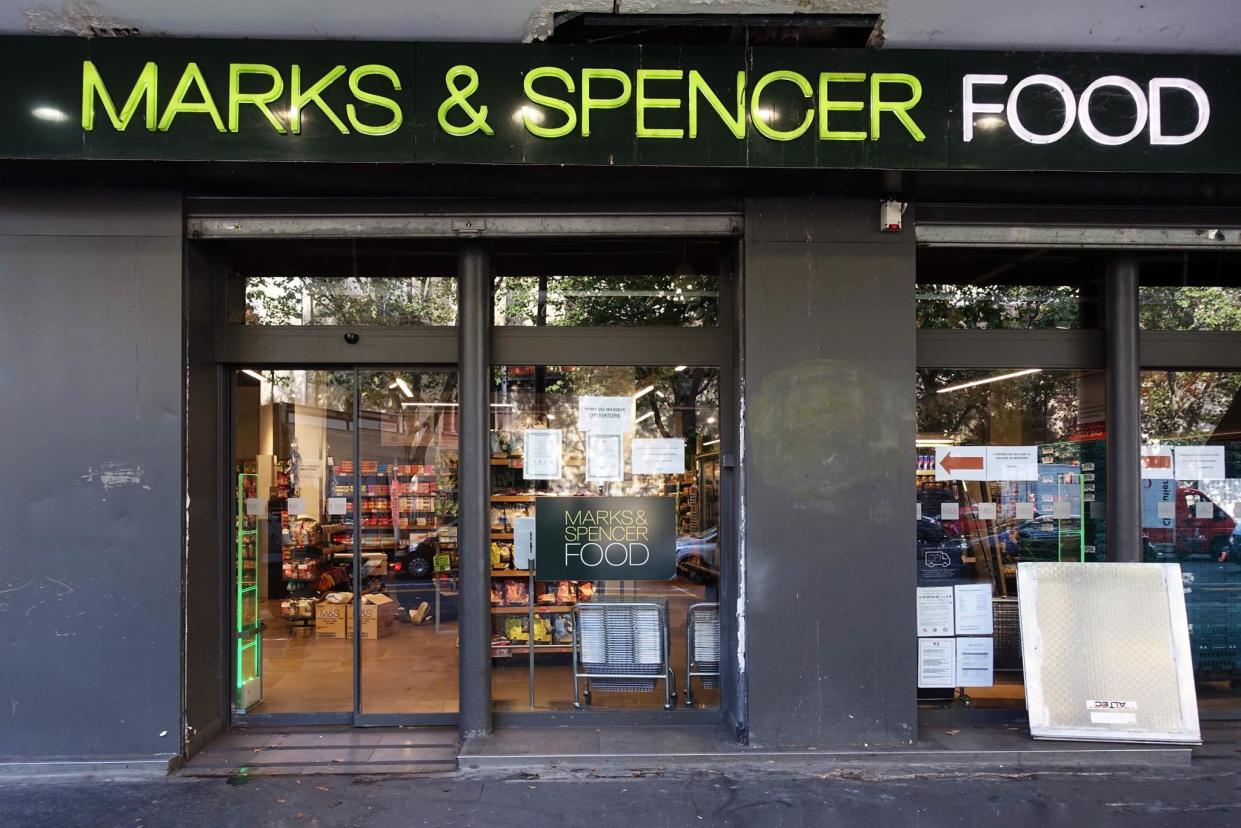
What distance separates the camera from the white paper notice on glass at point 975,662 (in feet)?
19.5

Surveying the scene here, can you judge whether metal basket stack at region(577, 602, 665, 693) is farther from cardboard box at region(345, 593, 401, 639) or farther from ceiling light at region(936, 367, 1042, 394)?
ceiling light at region(936, 367, 1042, 394)

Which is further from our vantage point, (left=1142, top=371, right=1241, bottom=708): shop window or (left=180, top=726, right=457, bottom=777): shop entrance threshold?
(left=1142, top=371, right=1241, bottom=708): shop window

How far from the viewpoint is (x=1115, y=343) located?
590cm

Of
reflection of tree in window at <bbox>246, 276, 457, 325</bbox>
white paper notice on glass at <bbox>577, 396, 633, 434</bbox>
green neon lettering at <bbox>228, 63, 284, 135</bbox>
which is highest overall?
green neon lettering at <bbox>228, 63, 284, 135</bbox>

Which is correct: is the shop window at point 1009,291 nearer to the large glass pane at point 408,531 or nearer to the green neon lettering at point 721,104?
the green neon lettering at point 721,104

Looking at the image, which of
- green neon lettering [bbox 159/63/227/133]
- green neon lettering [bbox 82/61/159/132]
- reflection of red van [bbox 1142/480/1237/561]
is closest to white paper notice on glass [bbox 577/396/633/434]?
green neon lettering [bbox 159/63/227/133]

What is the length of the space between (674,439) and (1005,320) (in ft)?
8.64

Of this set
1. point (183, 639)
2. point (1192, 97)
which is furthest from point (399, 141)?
point (1192, 97)

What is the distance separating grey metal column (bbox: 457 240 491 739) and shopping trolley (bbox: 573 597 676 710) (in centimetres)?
74

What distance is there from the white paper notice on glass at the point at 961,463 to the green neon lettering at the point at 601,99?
11.0 feet

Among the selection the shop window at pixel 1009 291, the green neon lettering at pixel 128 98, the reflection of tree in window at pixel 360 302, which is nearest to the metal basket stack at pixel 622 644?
the reflection of tree in window at pixel 360 302

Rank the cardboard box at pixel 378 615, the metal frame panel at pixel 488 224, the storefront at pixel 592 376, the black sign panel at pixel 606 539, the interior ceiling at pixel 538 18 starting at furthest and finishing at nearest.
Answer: the cardboard box at pixel 378 615, the black sign panel at pixel 606 539, the metal frame panel at pixel 488 224, the storefront at pixel 592 376, the interior ceiling at pixel 538 18

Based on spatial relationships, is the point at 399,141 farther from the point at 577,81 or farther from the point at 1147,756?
the point at 1147,756

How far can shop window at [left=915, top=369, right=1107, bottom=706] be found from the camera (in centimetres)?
598
